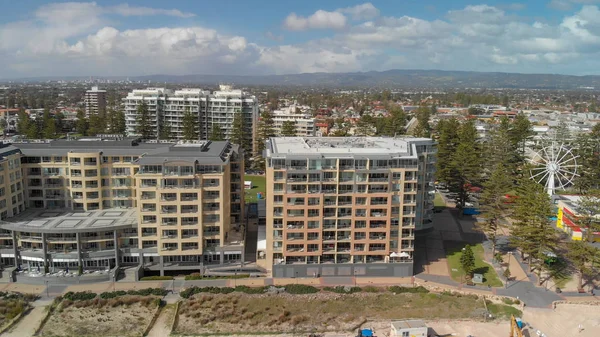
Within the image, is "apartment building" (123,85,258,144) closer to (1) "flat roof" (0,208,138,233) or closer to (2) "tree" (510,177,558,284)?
(1) "flat roof" (0,208,138,233)

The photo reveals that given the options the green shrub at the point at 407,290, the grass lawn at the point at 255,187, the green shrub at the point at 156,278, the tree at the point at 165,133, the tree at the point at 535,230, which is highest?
the tree at the point at 165,133

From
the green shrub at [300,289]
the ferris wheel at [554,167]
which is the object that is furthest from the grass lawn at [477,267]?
the ferris wheel at [554,167]

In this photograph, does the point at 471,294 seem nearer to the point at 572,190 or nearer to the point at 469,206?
the point at 469,206

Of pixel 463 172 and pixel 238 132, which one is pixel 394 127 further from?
pixel 463 172

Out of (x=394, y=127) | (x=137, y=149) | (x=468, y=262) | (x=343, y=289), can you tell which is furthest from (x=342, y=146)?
(x=394, y=127)

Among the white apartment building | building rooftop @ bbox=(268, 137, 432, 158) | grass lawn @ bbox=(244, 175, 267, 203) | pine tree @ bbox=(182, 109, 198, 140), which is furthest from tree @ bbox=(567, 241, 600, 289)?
pine tree @ bbox=(182, 109, 198, 140)

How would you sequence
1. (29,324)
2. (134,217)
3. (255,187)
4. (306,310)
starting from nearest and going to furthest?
(29,324) < (306,310) < (134,217) < (255,187)

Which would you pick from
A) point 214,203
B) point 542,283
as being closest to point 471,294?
point 542,283

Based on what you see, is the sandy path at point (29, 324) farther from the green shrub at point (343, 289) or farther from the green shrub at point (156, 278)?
the green shrub at point (343, 289)
